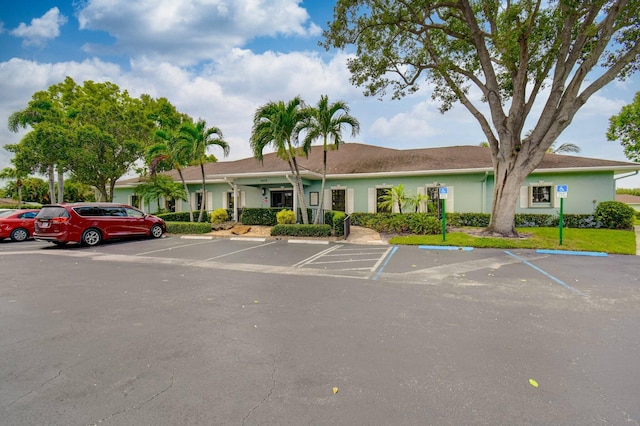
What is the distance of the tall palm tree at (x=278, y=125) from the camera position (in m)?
12.9

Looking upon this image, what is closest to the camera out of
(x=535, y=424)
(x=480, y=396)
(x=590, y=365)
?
(x=535, y=424)

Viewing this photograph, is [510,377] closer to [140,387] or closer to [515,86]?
[140,387]

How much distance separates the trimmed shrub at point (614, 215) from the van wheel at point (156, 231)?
21.4 metres

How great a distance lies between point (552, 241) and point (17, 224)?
23353 millimetres

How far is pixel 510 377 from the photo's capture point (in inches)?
108

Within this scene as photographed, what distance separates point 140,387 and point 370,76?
46.9 feet

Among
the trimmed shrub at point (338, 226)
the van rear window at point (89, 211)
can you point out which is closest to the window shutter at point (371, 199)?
the trimmed shrub at point (338, 226)

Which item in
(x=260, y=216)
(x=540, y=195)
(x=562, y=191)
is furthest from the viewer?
(x=260, y=216)

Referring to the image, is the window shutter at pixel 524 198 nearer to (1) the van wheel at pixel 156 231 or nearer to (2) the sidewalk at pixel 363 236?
(2) the sidewalk at pixel 363 236

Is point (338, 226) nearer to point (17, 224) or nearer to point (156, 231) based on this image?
point (156, 231)

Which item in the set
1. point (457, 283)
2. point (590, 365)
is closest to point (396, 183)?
point (457, 283)

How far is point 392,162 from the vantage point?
1811 centimetres

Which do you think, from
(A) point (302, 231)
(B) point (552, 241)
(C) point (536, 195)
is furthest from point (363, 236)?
(C) point (536, 195)

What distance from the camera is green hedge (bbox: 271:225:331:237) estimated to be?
13.4 metres
